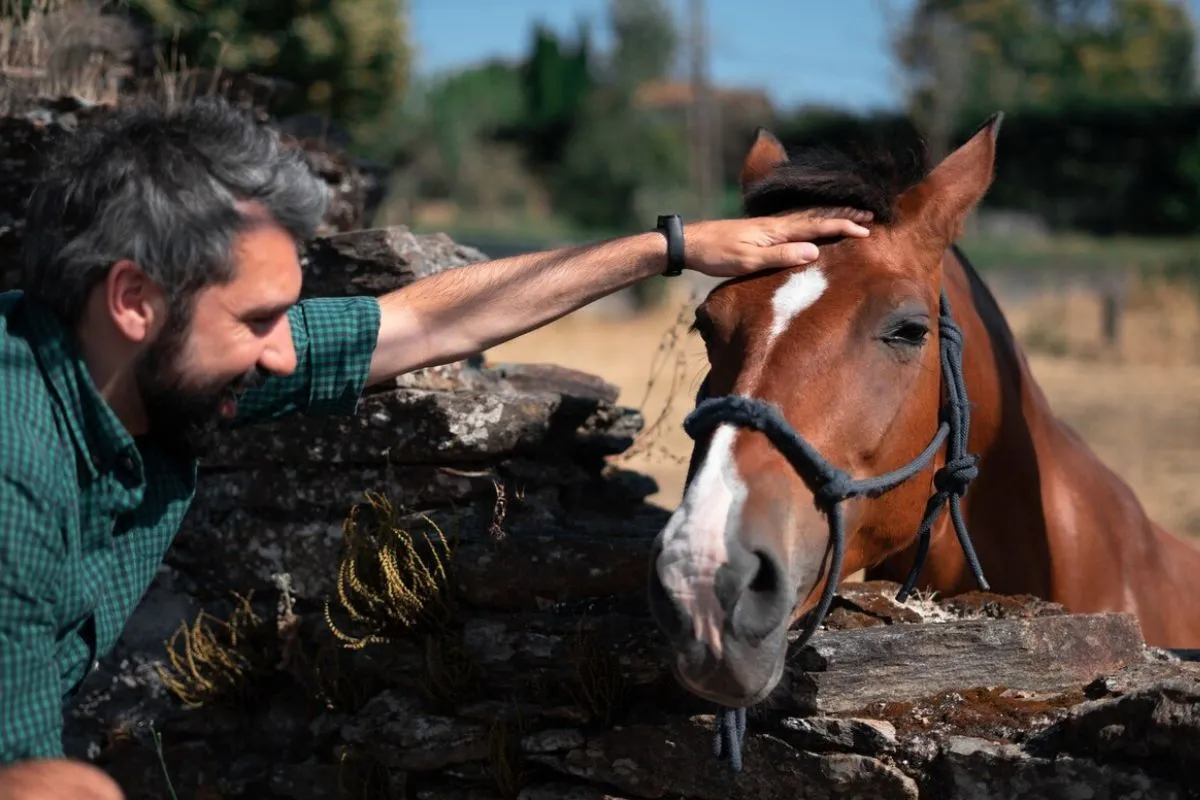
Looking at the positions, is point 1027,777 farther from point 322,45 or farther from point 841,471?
point 322,45

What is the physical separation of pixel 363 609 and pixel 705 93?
24089mm

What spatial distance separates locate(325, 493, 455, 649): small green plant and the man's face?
3.39 ft

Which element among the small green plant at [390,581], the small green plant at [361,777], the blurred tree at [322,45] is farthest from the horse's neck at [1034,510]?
the blurred tree at [322,45]

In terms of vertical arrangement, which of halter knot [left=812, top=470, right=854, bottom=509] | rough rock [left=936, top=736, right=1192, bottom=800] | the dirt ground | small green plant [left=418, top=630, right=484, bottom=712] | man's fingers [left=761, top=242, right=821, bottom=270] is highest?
man's fingers [left=761, top=242, right=821, bottom=270]

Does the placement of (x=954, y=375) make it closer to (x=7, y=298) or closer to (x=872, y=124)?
(x=7, y=298)

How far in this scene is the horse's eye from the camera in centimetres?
270

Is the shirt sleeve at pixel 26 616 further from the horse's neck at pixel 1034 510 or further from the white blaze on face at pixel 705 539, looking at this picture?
the horse's neck at pixel 1034 510

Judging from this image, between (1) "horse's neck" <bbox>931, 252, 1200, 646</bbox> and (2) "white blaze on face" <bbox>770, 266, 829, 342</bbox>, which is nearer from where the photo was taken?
(2) "white blaze on face" <bbox>770, 266, 829, 342</bbox>

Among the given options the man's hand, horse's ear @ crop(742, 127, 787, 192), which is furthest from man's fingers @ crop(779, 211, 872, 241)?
horse's ear @ crop(742, 127, 787, 192)

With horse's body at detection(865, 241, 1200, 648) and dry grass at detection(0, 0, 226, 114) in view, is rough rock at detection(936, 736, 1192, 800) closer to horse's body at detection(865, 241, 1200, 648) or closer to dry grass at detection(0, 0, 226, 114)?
horse's body at detection(865, 241, 1200, 648)

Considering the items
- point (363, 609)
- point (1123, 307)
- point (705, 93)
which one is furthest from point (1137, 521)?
point (705, 93)

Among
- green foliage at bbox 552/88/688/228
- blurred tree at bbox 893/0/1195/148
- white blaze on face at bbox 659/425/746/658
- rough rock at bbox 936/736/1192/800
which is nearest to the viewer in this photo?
white blaze on face at bbox 659/425/746/658

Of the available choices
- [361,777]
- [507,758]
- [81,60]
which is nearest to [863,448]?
[507,758]

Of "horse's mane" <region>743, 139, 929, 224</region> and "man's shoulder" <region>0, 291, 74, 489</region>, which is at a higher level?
"horse's mane" <region>743, 139, 929, 224</region>
